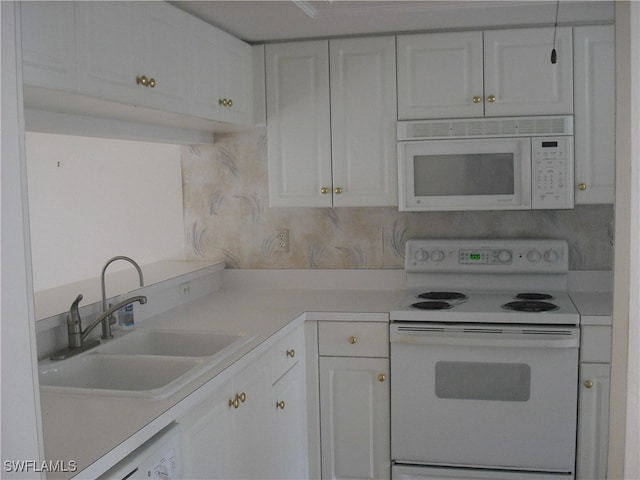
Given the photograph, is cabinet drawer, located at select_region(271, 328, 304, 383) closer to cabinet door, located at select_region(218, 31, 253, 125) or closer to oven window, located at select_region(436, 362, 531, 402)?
oven window, located at select_region(436, 362, 531, 402)

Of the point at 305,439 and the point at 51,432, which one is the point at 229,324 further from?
the point at 51,432

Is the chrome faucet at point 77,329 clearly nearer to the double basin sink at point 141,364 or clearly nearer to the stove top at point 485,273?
the double basin sink at point 141,364

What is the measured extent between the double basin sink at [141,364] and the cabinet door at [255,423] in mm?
123

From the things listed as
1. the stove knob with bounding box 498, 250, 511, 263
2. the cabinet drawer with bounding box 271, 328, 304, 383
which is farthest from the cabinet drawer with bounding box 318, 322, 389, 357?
the stove knob with bounding box 498, 250, 511, 263

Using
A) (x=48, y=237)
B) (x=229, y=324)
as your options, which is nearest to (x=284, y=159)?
(x=229, y=324)

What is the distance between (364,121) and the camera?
3207mm

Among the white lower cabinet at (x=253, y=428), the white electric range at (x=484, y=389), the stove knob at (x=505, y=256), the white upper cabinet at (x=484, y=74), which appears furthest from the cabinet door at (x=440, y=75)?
the white lower cabinet at (x=253, y=428)

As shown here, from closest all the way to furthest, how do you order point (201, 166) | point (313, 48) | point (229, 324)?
1. point (229, 324)
2. point (313, 48)
3. point (201, 166)

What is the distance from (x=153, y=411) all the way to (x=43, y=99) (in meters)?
1.06

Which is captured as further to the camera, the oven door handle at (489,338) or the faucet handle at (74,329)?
the oven door handle at (489,338)

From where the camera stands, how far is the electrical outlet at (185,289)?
324 centimetres

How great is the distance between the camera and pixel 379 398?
118 inches

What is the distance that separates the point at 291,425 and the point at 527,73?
184 cm

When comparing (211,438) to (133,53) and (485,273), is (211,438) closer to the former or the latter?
(133,53)
